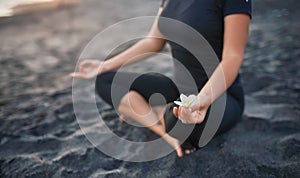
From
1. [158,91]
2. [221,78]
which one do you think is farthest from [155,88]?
[221,78]

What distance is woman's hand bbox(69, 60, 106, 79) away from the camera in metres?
1.95

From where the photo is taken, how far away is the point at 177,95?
1753 mm

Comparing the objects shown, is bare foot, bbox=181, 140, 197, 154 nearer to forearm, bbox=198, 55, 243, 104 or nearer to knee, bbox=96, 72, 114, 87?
forearm, bbox=198, 55, 243, 104

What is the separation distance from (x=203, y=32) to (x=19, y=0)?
18.1ft

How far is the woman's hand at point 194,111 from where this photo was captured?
3.84 ft

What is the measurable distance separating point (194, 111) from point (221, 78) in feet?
0.86

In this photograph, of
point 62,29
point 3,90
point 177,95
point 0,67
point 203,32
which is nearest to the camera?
point 203,32

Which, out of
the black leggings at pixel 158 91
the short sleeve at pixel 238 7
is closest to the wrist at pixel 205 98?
the black leggings at pixel 158 91

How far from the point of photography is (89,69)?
79.0 inches

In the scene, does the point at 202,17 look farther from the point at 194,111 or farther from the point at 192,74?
the point at 194,111

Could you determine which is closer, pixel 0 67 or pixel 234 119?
pixel 234 119

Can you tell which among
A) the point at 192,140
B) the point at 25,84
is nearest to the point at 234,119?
the point at 192,140

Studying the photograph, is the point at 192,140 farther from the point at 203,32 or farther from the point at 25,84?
the point at 25,84

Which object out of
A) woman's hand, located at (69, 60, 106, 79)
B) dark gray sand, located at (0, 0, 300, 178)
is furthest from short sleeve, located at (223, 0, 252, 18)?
woman's hand, located at (69, 60, 106, 79)
